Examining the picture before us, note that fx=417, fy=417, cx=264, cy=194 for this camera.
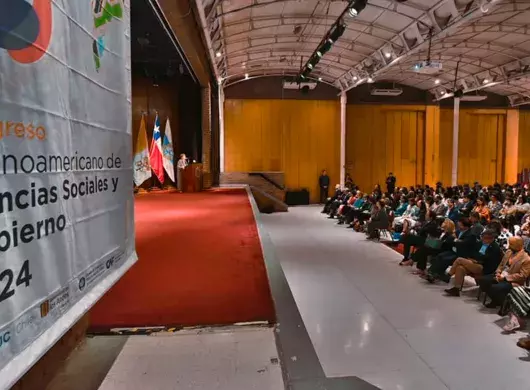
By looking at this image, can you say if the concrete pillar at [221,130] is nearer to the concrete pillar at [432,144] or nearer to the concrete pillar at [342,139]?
the concrete pillar at [342,139]

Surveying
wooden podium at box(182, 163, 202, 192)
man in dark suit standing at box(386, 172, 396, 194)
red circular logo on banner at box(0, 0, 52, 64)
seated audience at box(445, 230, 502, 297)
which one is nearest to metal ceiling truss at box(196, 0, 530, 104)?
wooden podium at box(182, 163, 202, 192)

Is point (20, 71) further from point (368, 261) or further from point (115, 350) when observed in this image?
point (368, 261)

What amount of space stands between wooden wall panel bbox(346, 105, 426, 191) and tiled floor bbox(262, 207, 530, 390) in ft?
32.3

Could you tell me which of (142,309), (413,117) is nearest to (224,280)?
(142,309)

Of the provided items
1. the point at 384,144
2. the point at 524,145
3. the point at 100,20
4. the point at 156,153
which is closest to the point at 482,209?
the point at 156,153

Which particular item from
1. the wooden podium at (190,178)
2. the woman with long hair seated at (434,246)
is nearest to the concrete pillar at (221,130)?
the wooden podium at (190,178)

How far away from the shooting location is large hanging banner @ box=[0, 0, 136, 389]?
114 centimetres

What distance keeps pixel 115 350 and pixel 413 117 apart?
55.2 ft

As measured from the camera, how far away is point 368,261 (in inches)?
299

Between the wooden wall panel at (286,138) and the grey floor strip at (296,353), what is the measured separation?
13.3 metres

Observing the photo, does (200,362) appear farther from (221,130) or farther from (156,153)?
(221,130)

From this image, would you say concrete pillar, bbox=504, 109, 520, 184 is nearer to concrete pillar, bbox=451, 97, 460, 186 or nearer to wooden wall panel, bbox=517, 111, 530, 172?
wooden wall panel, bbox=517, 111, 530, 172

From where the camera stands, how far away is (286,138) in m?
16.5

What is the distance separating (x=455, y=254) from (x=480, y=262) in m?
0.57
